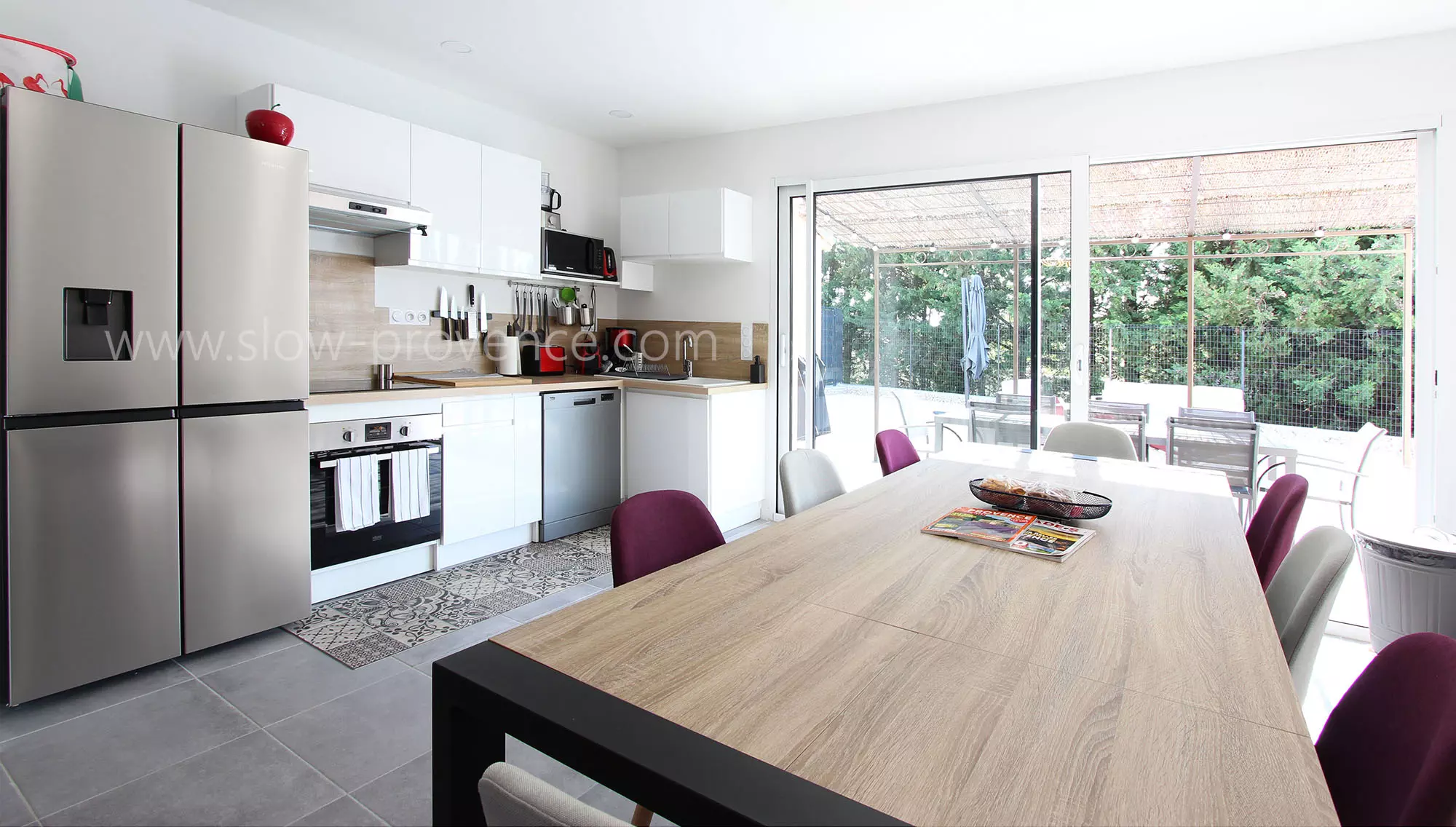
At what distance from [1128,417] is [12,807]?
5.17 metres

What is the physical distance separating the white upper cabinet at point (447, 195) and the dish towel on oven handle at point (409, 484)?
3.41ft

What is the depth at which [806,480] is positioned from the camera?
8.09ft

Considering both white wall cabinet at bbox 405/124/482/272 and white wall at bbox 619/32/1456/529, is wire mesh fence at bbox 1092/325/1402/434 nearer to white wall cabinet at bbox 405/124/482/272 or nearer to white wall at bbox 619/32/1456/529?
white wall at bbox 619/32/1456/529

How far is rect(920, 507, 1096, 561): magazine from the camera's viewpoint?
164cm

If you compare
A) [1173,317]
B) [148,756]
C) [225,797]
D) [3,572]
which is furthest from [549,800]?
[1173,317]

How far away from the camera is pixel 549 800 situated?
2.04 feet

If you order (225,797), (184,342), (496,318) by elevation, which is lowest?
(225,797)

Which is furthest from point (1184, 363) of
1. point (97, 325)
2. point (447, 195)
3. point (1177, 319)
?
point (97, 325)

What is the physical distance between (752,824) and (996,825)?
0.75 feet

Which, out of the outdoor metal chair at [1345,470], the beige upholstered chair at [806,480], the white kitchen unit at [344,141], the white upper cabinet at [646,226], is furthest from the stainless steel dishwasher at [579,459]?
the outdoor metal chair at [1345,470]

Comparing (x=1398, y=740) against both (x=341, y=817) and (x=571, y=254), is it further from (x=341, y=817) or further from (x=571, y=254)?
(x=571, y=254)

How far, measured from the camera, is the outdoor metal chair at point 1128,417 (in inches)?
168

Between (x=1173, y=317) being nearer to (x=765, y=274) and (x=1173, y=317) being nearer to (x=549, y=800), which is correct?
(x=765, y=274)

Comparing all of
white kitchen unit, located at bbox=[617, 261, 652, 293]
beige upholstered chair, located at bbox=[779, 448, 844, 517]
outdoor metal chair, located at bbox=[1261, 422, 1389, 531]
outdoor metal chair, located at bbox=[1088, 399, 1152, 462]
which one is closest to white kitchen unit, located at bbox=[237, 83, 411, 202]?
white kitchen unit, located at bbox=[617, 261, 652, 293]
